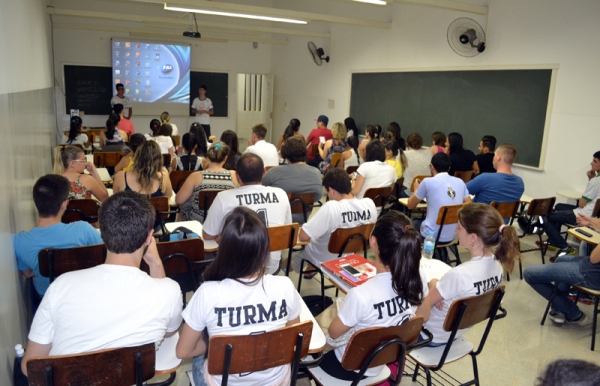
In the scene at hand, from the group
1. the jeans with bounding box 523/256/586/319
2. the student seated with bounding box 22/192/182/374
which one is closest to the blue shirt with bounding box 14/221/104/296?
the student seated with bounding box 22/192/182/374

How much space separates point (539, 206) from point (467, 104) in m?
2.82

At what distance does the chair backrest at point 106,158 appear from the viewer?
6141 mm

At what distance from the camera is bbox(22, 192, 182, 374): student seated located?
150 centimetres

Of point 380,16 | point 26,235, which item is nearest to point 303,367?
point 26,235

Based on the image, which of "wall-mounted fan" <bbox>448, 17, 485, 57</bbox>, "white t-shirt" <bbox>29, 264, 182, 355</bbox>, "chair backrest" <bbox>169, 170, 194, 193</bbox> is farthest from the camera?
"wall-mounted fan" <bbox>448, 17, 485, 57</bbox>

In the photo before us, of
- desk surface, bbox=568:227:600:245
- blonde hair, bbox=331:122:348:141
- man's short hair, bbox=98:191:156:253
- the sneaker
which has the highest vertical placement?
blonde hair, bbox=331:122:348:141

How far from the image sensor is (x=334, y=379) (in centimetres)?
200

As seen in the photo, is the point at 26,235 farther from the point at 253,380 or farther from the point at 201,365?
the point at 253,380

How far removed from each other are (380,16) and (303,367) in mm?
7845

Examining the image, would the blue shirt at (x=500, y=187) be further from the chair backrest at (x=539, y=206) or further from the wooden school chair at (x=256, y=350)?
the wooden school chair at (x=256, y=350)

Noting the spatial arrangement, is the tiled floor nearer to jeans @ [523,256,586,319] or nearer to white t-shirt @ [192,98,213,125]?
jeans @ [523,256,586,319]

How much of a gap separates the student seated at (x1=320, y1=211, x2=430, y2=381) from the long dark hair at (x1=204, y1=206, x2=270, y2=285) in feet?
1.49

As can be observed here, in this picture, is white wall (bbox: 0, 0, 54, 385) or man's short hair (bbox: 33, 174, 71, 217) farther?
man's short hair (bbox: 33, 174, 71, 217)

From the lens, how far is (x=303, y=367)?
1.91m
